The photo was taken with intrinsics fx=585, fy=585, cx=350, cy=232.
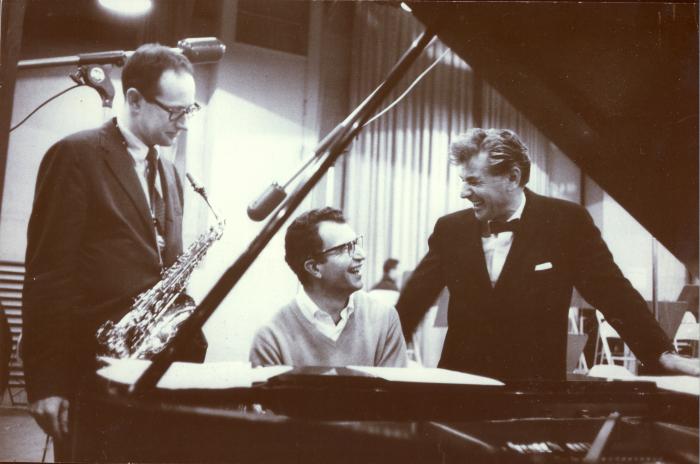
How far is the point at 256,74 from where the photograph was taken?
1942 millimetres

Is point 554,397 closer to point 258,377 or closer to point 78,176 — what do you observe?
point 258,377

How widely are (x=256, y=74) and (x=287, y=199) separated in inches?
33.6

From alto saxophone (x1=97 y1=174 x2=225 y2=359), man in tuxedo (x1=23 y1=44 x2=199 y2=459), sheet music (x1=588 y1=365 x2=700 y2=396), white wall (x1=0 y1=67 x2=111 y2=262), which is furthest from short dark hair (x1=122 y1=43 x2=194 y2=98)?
sheet music (x1=588 y1=365 x2=700 y2=396)

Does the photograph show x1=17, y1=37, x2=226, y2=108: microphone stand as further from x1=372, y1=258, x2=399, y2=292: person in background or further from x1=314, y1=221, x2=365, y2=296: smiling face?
x1=372, y1=258, x2=399, y2=292: person in background

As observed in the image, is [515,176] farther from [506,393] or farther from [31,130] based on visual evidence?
[31,130]

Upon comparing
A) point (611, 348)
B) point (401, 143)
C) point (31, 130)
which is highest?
point (401, 143)

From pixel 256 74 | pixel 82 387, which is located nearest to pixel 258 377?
pixel 82 387

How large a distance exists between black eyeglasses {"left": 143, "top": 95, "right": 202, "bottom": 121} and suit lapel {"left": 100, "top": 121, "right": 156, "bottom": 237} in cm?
13

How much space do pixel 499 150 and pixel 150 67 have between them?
1.05 meters

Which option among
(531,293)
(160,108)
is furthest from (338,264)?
(160,108)

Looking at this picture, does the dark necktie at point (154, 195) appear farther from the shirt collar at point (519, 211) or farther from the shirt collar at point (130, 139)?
the shirt collar at point (519, 211)

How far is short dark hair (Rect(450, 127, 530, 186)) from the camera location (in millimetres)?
1812

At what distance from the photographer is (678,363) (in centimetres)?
157

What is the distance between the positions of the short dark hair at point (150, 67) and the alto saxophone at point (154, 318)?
470 millimetres
